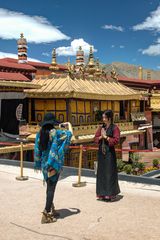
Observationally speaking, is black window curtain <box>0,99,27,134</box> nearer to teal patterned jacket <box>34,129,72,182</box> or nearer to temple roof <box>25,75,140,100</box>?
temple roof <box>25,75,140,100</box>

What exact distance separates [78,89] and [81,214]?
13.3 m

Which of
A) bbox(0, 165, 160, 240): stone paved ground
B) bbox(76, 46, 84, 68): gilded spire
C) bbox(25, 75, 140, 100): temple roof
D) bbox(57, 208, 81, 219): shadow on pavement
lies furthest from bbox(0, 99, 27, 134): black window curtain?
bbox(76, 46, 84, 68): gilded spire

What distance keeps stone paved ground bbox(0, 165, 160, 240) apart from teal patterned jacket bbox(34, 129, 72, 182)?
2.53 ft

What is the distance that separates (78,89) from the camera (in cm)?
1819

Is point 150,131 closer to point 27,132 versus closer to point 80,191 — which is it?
point 27,132

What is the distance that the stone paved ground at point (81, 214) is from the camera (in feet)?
14.4

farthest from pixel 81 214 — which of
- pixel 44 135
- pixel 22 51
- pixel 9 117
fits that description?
pixel 22 51

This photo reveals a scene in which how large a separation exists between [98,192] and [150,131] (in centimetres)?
2686

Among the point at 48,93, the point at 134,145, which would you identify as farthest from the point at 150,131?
the point at 48,93

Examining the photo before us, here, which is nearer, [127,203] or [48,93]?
[127,203]

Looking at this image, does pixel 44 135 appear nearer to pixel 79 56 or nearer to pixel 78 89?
pixel 78 89

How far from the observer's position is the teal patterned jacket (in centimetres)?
482

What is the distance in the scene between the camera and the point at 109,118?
19.6 feet

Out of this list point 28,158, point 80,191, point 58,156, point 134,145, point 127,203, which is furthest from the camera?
point 134,145
